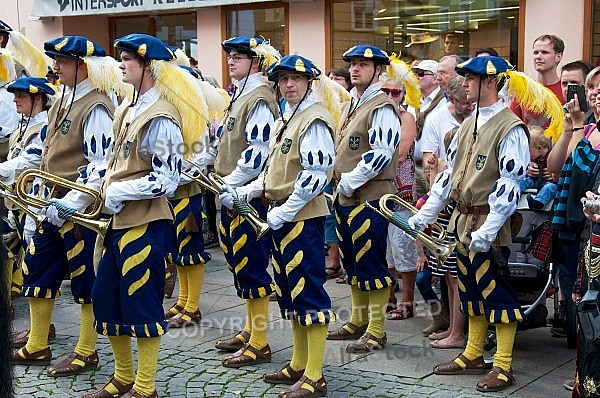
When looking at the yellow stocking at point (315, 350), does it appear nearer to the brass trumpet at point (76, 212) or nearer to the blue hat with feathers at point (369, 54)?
the brass trumpet at point (76, 212)

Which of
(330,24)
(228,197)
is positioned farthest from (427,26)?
(228,197)

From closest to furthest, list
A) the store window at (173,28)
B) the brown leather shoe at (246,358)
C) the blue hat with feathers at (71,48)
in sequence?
the blue hat with feathers at (71,48) < the brown leather shoe at (246,358) < the store window at (173,28)

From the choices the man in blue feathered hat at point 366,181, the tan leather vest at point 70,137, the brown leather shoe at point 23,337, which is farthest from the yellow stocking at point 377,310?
the brown leather shoe at point 23,337

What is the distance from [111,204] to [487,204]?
88.0 inches

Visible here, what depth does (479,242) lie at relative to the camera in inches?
209

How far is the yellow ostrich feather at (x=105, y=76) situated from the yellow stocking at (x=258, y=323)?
170 cm

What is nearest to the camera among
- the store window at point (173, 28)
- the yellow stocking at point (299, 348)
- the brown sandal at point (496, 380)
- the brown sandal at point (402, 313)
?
the brown sandal at point (496, 380)

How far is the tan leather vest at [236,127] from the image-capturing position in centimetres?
650

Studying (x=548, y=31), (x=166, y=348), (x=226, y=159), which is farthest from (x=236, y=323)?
(x=548, y=31)

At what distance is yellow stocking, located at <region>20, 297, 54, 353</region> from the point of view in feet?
19.9

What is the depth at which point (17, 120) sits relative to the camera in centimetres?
747

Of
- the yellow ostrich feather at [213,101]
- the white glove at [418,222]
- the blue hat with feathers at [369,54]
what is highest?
the blue hat with feathers at [369,54]

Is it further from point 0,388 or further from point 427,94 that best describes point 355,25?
point 0,388

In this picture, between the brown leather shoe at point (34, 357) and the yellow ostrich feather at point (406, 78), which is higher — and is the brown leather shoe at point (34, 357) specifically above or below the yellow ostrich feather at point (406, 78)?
below
